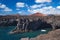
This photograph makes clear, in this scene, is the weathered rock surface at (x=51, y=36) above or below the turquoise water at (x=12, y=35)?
below

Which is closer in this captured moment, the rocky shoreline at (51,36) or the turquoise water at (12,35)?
the rocky shoreline at (51,36)

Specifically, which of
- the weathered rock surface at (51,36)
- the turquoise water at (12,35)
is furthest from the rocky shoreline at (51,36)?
the turquoise water at (12,35)

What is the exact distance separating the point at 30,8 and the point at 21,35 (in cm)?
83

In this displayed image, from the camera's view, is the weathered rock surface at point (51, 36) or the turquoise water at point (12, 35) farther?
the turquoise water at point (12, 35)

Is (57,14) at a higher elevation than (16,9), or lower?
lower

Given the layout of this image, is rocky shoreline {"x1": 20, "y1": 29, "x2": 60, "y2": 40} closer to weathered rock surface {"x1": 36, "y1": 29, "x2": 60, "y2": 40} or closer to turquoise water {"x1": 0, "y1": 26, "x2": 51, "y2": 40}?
weathered rock surface {"x1": 36, "y1": 29, "x2": 60, "y2": 40}

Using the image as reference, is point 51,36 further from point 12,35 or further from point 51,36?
point 12,35

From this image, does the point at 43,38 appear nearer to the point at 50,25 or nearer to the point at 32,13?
the point at 50,25

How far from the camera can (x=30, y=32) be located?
428cm

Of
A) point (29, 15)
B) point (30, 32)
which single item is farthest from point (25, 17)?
point (30, 32)

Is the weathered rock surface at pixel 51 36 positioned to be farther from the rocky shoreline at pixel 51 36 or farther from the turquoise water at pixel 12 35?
the turquoise water at pixel 12 35

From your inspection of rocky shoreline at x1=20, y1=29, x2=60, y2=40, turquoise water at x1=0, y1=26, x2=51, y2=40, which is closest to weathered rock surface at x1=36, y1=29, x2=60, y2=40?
rocky shoreline at x1=20, y1=29, x2=60, y2=40

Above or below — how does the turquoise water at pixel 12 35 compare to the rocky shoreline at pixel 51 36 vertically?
above

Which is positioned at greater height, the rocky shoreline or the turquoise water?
the turquoise water
